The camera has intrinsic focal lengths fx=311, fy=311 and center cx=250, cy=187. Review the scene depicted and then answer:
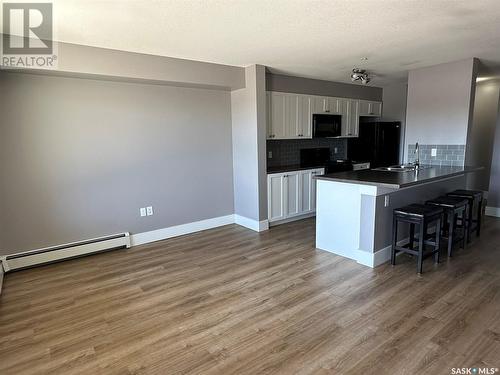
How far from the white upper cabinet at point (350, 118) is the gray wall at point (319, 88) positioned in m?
0.14

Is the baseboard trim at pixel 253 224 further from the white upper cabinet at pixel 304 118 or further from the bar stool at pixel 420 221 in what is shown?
the bar stool at pixel 420 221

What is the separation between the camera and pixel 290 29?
9.21ft

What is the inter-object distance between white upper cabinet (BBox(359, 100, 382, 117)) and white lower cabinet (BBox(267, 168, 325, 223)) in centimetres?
175

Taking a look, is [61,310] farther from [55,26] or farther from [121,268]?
[55,26]

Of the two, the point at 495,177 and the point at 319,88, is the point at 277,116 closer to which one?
the point at 319,88

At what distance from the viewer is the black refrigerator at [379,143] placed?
5758 mm

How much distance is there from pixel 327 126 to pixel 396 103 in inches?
70.0

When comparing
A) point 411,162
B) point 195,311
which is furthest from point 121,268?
point 411,162

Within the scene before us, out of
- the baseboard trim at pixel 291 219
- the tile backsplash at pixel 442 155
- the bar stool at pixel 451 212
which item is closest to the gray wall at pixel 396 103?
the tile backsplash at pixel 442 155

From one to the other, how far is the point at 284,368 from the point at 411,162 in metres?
3.95

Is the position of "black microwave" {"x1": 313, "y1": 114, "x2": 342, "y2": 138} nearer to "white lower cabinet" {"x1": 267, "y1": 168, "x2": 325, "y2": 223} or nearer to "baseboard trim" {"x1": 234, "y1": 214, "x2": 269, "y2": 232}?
"white lower cabinet" {"x1": 267, "y1": 168, "x2": 325, "y2": 223}

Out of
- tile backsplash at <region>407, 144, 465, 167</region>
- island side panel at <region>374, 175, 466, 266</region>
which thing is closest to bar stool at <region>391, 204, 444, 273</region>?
island side panel at <region>374, 175, 466, 266</region>

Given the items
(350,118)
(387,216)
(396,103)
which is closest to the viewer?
(387,216)

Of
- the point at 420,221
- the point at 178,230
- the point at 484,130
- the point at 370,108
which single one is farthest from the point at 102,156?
the point at 484,130
